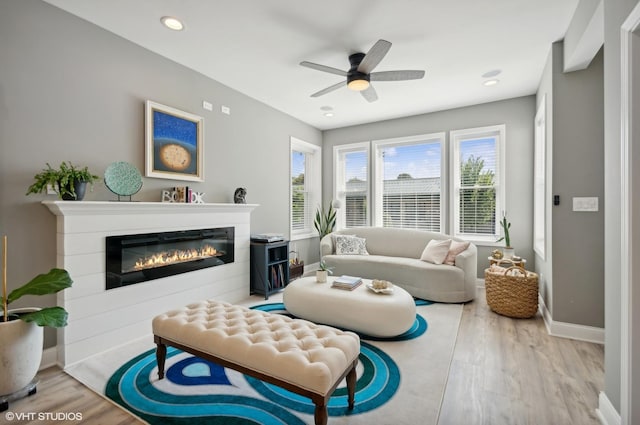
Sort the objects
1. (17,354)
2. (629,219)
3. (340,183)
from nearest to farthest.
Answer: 1. (629,219)
2. (17,354)
3. (340,183)

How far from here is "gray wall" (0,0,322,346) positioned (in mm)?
2082

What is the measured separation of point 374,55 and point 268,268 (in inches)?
112

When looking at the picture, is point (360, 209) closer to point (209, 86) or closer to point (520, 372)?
point (209, 86)

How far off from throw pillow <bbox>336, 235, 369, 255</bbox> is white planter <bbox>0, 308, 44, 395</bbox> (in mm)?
3633

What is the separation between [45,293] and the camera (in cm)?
183

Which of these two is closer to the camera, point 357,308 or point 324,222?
point 357,308

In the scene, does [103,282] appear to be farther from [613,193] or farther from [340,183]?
[340,183]

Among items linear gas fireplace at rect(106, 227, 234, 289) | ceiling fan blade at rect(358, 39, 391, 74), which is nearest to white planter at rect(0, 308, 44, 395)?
linear gas fireplace at rect(106, 227, 234, 289)

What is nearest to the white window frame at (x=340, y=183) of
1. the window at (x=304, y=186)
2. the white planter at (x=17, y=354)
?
the window at (x=304, y=186)

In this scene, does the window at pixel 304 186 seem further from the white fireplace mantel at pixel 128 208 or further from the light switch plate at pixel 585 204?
the light switch plate at pixel 585 204

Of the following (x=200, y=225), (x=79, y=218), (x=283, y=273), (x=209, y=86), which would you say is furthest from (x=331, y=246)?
(x=79, y=218)

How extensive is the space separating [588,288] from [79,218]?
4.52 metres

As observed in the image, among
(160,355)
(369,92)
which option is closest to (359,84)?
(369,92)

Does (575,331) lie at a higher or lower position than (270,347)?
lower
